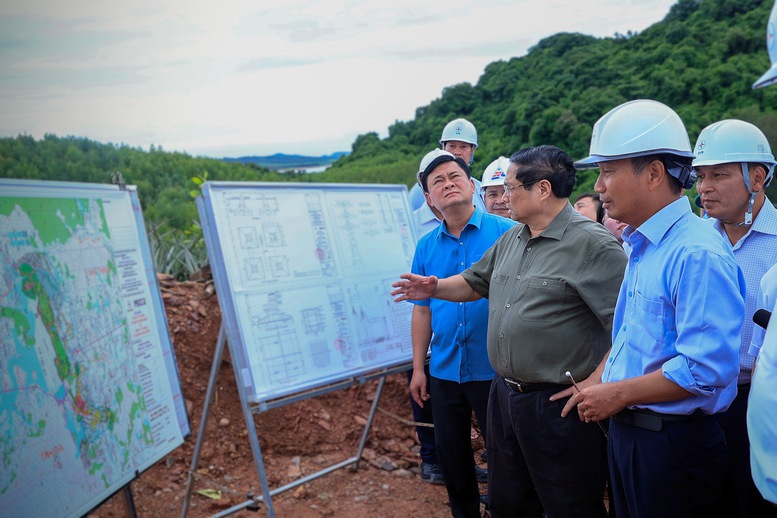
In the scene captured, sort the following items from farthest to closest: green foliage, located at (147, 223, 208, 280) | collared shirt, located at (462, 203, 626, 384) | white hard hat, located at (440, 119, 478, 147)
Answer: green foliage, located at (147, 223, 208, 280) < white hard hat, located at (440, 119, 478, 147) < collared shirt, located at (462, 203, 626, 384)

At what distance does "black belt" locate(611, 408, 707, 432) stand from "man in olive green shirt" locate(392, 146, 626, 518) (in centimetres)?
38

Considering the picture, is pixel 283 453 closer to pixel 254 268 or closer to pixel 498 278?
pixel 254 268

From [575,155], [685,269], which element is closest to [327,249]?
[685,269]

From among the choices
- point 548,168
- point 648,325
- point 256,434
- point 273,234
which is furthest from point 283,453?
point 648,325

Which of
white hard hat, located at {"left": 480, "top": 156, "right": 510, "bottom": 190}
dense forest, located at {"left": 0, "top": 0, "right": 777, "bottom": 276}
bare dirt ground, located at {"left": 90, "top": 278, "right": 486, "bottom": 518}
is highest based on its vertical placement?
dense forest, located at {"left": 0, "top": 0, "right": 777, "bottom": 276}

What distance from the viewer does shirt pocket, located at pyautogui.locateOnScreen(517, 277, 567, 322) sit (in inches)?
92.1

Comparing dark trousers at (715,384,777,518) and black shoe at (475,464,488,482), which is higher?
dark trousers at (715,384,777,518)

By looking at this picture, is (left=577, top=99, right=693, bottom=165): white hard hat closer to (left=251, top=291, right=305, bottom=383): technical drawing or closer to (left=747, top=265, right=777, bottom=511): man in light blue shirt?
(left=747, top=265, right=777, bottom=511): man in light blue shirt

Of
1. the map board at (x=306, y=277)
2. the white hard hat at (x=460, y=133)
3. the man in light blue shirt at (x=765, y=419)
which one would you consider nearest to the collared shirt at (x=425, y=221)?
the map board at (x=306, y=277)

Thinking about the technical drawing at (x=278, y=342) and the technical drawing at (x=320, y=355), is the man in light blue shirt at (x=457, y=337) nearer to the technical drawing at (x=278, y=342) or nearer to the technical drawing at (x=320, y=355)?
the technical drawing at (x=320, y=355)

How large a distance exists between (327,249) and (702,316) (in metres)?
2.28

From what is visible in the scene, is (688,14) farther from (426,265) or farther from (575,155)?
(426,265)

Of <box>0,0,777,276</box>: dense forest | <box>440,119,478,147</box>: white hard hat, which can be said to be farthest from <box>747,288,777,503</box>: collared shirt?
<box>0,0,777,276</box>: dense forest

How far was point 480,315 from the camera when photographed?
10.1ft
